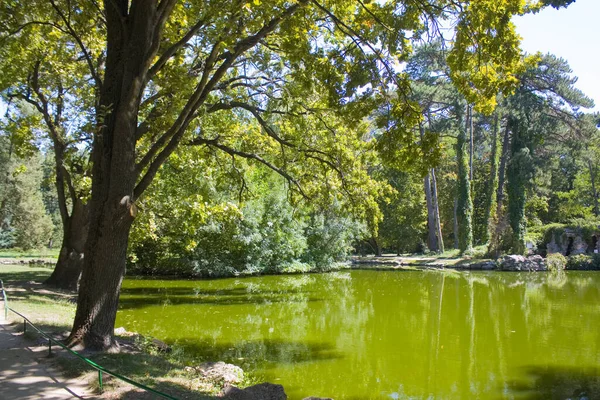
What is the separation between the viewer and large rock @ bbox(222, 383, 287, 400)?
6.16 meters

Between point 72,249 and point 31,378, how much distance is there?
36.3 feet

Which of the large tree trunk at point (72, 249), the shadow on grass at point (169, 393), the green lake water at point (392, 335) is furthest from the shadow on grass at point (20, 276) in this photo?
the shadow on grass at point (169, 393)

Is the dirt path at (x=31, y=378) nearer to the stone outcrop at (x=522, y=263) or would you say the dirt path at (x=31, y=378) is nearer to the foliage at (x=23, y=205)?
the stone outcrop at (x=522, y=263)

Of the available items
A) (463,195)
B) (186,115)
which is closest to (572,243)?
(463,195)

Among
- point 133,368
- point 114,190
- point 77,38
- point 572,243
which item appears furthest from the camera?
point 572,243

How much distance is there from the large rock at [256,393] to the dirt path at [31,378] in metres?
1.79

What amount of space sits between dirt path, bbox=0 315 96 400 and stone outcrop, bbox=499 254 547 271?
29934mm

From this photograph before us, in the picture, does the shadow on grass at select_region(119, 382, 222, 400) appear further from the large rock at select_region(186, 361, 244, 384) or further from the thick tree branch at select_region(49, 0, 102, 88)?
the thick tree branch at select_region(49, 0, 102, 88)

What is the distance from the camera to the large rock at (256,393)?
6.16m

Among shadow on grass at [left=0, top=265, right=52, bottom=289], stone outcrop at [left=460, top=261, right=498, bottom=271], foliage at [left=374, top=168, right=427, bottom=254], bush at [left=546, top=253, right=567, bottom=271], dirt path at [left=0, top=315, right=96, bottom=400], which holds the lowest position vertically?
dirt path at [left=0, top=315, right=96, bottom=400]

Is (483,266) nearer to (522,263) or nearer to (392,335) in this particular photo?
(522,263)

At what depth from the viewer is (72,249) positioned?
15.8 m

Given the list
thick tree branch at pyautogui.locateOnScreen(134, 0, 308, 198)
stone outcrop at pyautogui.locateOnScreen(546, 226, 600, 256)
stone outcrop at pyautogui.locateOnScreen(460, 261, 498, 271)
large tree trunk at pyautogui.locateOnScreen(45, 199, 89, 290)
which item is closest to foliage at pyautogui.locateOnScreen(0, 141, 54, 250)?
large tree trunk at pyautogui.locateOnScreen(45, 199, 89, 290)

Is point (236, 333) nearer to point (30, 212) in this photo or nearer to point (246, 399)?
point (246, 399)
